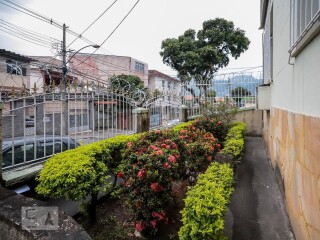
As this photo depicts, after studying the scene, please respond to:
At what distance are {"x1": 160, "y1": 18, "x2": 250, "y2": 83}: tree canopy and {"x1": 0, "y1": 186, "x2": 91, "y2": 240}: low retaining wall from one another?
61.9ft

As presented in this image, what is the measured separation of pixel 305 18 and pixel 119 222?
3.73 m

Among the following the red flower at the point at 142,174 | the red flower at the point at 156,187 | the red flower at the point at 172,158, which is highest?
the red flower at the point at 172,158

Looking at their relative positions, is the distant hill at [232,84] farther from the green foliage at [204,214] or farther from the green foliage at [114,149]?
the green foliage at [204,214]

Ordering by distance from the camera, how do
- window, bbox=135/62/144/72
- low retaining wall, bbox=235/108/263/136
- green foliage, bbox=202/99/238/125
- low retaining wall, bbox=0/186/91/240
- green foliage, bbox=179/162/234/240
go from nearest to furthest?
low retaining wall, bbox=0/186/91/240
green foliage, bbox=179/162/234/240
green foliage, bbox=202/99/238/125
low retaining wall, bbox=235/108/263/136
window, bbox=135/62/144/72

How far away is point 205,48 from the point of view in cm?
2070

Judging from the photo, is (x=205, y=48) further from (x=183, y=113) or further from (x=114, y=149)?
(x=114, y=149)

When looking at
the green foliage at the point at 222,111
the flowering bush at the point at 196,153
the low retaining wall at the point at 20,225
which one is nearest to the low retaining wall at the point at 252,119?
the green foliage at the point at 222,111

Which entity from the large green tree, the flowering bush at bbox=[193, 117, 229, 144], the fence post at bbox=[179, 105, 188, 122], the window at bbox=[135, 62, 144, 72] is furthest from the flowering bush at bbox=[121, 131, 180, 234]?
the window at bbox=[135, 62, 144, 72]

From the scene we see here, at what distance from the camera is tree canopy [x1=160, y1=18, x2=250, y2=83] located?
20891 millimetres

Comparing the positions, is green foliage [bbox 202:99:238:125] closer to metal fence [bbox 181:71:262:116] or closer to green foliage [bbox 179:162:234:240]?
metal fence [bbox 181:71:262:116]

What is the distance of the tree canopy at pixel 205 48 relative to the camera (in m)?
20.9

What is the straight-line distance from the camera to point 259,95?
7.55 metres

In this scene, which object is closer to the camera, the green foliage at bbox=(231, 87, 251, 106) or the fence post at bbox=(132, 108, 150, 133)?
the fence post at bbox=(132, 108, 150, 133)

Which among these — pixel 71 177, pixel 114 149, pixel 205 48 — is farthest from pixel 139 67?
pixel 71 177
